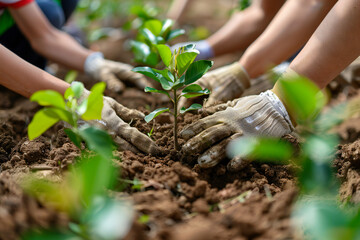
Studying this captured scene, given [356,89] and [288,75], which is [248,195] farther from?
[356,89]

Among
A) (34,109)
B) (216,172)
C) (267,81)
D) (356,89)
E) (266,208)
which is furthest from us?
(356,89)

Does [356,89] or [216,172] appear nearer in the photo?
[216,172]

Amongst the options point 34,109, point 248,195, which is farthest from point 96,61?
point 248,195

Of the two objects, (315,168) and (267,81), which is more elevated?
(267,81)

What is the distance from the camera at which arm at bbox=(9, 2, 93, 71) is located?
188 centimetres

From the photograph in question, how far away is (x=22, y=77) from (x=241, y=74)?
3.19ft

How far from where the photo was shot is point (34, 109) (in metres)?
1.69

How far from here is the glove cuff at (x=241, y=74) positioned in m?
1.64

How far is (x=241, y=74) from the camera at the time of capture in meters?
1.65

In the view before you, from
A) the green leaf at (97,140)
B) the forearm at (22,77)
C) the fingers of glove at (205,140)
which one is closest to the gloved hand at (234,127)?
the fingers of glove at (205,140)

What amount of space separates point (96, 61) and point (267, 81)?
1.01m

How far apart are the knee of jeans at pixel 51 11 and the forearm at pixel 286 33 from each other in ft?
4.23

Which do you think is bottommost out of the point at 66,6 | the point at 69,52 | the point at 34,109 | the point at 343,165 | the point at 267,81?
the point at 343,165

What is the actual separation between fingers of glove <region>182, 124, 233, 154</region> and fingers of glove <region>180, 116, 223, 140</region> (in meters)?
0.03
